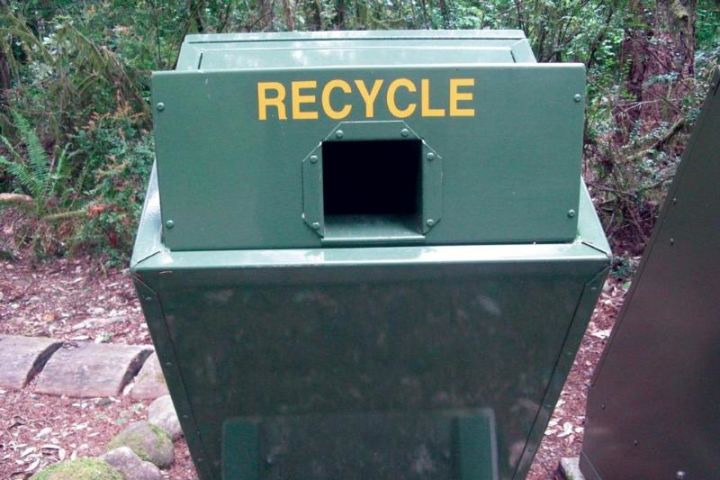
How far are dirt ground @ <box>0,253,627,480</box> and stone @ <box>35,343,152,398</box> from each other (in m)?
0.06

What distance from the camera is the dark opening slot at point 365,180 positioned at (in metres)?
2.10

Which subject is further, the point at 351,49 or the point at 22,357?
the point at 22,357

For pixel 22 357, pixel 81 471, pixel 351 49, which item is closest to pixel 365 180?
pixel 351 49

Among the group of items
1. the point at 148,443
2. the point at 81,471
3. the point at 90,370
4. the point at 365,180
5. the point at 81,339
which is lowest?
the point at 81,339

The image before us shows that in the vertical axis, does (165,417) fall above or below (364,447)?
below

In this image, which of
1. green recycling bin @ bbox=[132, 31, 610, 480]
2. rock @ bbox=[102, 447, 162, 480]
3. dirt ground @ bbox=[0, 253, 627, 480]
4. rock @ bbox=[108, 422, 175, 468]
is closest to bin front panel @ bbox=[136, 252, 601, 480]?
green recycling bin @ bbox=[132, 31, 610, 480]

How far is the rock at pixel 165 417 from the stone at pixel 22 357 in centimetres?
74

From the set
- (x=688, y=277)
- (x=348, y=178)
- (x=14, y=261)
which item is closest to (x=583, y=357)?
(x=688, y=277)

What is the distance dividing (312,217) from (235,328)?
33cm

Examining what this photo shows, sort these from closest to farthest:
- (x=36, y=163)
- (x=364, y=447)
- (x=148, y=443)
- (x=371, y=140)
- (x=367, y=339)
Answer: (x=371, y=140), (x=367, y=339), (x=364, y=447), (x=148, y=443), (x=36, y=163)

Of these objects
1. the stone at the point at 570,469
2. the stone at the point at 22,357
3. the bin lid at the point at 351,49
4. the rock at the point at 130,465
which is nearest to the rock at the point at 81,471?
the rock at the point at 130,465

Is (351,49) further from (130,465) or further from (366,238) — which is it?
(130,465)

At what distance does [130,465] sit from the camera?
9.81 ft

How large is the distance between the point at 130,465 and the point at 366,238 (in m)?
1.75
